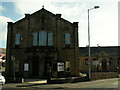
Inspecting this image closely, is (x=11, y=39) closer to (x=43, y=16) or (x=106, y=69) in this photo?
(x=43, y=16)

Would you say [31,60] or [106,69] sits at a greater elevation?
[31,60]

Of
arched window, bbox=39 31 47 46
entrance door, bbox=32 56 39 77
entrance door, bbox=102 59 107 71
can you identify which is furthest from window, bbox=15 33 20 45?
entrance door, bbox=102 59 107 71

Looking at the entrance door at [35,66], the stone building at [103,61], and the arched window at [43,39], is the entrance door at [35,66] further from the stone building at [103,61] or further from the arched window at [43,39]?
the stone building at [103,61]

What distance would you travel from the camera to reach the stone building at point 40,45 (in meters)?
29.9

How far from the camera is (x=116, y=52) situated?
55.3 metres

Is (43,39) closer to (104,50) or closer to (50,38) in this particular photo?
(50,38)

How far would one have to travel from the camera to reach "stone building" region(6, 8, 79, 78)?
29.9m

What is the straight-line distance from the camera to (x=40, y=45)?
30953 millimetres

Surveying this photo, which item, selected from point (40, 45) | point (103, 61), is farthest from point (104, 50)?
point (40, 45)

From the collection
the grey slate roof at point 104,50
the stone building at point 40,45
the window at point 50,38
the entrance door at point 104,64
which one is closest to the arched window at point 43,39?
the stone building at point 40,45

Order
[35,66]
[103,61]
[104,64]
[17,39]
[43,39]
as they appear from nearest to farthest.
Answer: [35,66] → [43,39] → [17,39] → [104,64] → [103,61]

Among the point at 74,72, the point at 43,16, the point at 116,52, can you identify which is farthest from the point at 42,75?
the point at 116,52

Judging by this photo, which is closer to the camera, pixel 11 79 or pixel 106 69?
pixel 11 79

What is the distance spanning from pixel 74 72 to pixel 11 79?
38.7 ft
